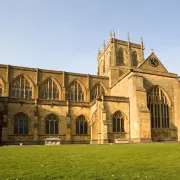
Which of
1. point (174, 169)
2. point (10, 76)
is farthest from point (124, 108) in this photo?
point (174, 169)

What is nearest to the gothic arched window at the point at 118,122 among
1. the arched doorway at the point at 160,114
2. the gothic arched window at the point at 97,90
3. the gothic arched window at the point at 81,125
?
the gothic arched window at the point at 81,125

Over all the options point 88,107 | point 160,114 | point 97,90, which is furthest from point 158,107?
point 97,90

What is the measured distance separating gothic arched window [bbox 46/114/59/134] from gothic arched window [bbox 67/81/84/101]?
25.5 feet

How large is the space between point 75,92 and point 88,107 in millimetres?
6486

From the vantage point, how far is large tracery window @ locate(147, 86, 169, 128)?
3562 cm

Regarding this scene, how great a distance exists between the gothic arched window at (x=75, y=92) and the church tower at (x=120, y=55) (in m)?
7.47

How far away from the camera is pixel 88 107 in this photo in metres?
35.9

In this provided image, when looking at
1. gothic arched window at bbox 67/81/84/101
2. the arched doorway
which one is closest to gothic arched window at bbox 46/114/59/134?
gothic arched window at bbox 67/81/84/101

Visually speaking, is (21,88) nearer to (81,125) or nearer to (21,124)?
(21,124)

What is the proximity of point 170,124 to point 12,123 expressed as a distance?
2256 centimetres

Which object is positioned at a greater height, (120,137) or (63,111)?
(63,111)

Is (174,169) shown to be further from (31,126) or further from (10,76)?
(10,76)

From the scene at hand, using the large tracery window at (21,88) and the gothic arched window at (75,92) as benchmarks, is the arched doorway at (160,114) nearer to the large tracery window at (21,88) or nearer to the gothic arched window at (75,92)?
the gothic arched window at (75,92)

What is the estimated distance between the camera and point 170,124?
119ft
